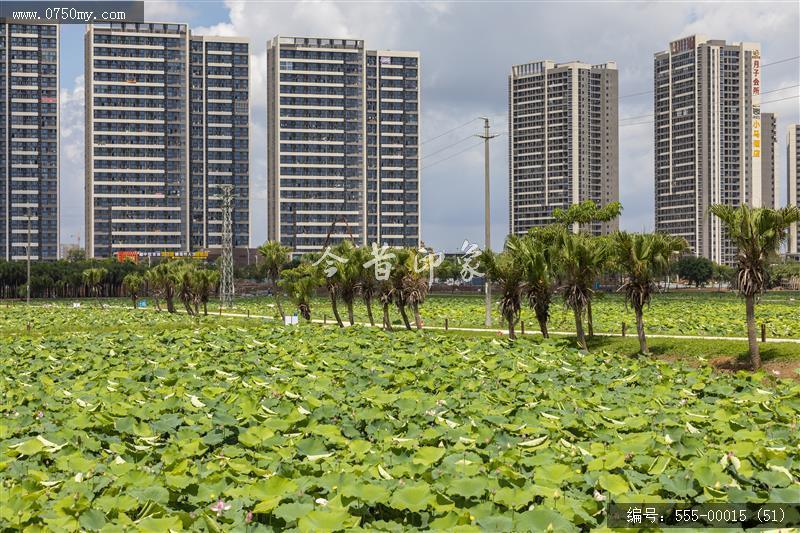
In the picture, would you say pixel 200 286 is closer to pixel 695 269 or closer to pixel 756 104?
pixel 695 269

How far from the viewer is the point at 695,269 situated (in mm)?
117250

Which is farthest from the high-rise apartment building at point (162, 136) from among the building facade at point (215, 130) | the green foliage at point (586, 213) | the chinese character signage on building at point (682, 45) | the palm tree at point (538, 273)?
the palm tree at point (538, 273)

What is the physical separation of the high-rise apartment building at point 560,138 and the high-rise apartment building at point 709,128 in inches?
479

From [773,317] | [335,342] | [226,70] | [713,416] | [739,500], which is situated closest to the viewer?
[739,500]

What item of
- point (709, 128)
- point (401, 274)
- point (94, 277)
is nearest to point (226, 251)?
point (94, 277)

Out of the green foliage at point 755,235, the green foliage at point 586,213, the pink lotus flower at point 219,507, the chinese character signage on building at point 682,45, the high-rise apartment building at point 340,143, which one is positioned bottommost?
the pink lotus flower at point 219,507

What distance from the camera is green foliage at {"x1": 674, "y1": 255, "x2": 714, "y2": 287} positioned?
117m

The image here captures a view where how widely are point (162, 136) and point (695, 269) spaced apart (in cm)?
9164

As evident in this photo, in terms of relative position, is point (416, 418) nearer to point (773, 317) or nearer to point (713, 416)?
point (713, 416)

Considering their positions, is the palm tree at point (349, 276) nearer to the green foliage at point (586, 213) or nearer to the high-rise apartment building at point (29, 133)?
the green foliage at point (586, 213)

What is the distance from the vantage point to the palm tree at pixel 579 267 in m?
29.5

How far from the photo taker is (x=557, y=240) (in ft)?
101

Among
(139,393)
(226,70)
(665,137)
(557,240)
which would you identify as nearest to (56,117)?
(226,70)

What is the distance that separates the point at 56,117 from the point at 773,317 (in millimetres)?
127987
